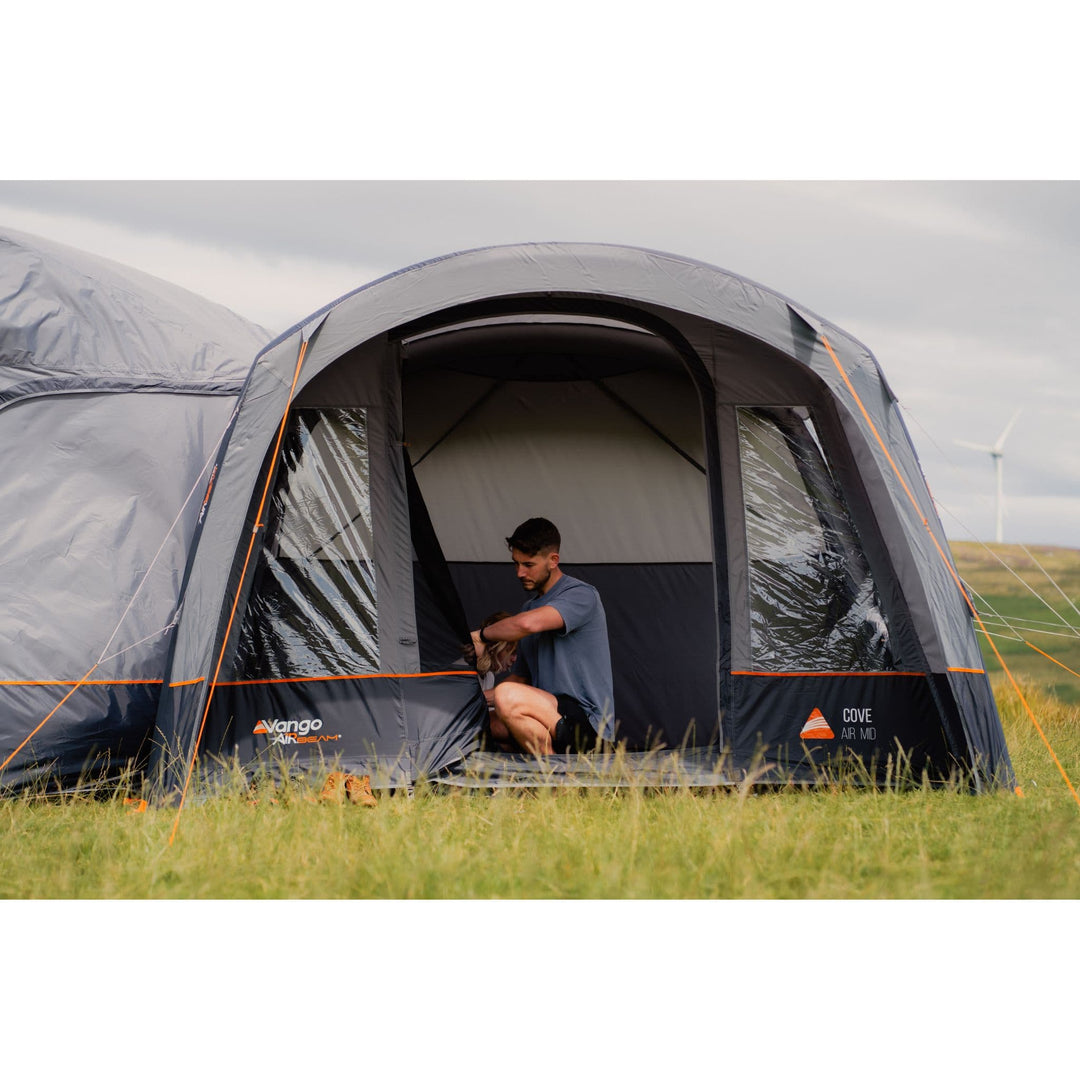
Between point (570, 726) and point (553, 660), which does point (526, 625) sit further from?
point (570, 726)

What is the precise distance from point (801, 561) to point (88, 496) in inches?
125

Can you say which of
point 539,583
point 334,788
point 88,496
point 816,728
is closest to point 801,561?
point 816,728

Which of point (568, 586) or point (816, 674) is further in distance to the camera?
point (568, 586)

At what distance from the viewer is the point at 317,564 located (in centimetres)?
472

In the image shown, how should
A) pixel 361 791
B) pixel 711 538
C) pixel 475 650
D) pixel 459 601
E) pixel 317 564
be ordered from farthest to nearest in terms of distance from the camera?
1. pixel 711 538
2. pixel 475 650
3. pixel 459 601
4. pixel 317 564
5. pixel 361 791

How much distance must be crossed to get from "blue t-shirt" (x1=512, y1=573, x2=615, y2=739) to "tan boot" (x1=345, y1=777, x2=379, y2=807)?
0.98 metres

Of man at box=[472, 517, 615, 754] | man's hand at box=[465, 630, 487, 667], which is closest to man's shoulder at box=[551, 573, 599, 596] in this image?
man at box=[472, 517, 615, 754]

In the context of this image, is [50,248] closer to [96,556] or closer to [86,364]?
[86,364]

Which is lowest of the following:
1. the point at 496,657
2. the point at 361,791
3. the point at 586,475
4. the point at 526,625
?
the point at 361,791

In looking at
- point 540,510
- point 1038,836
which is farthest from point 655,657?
point 1038,836

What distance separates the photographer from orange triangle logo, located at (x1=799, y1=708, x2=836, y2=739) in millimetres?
4793

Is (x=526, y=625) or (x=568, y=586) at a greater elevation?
(x=568, y=586)

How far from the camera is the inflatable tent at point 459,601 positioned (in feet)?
14.8

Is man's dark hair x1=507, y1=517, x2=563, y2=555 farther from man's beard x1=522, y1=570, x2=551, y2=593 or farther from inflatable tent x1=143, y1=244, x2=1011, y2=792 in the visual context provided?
inflatable tent x1=143, y1=244, x2=1011, y2=792
